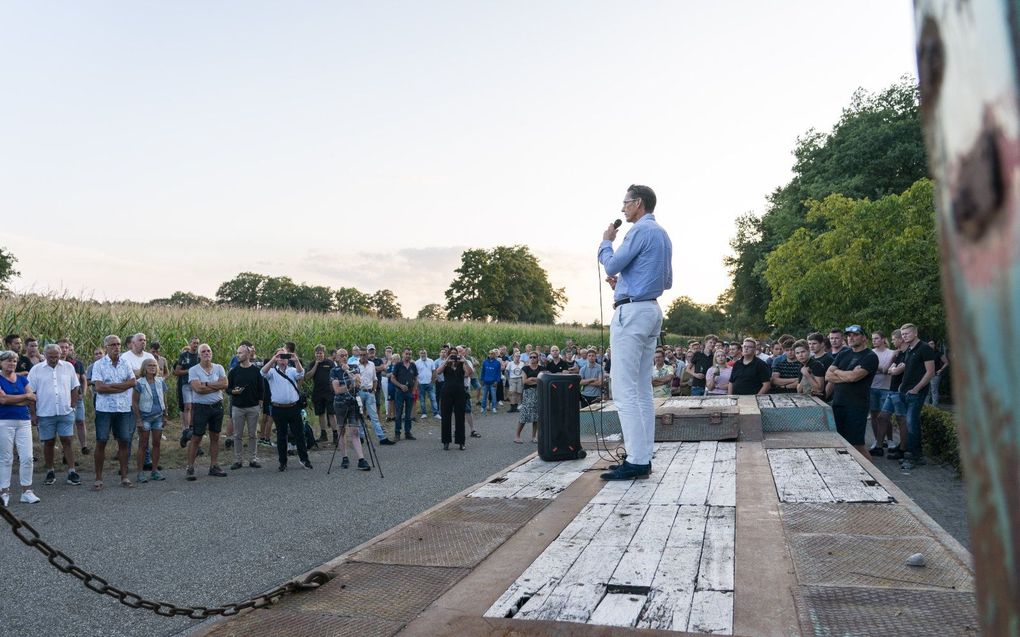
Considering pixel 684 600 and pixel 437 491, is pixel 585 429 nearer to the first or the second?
pixel 437 491

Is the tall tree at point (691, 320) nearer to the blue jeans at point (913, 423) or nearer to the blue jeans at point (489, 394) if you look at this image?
the blue jeans at point (489, 394)

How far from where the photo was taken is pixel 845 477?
4.78 metres

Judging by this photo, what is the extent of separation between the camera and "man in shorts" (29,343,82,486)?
1059cm

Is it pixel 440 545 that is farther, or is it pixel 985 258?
pixel 440 545

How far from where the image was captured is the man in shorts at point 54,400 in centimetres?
1059

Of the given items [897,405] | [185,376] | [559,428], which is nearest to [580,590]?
[559,428]

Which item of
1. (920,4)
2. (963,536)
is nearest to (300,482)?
(963,536)

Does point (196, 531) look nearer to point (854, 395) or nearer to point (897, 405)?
point (854, 395)

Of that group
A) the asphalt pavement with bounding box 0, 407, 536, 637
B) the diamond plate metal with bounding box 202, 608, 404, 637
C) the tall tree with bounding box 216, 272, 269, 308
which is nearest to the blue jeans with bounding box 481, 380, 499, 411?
the asphalt pavement with bounding box 0, 407, 536, 637

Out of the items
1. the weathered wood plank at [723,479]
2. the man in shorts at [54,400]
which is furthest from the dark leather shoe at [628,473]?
the man in shorts at [54,400]

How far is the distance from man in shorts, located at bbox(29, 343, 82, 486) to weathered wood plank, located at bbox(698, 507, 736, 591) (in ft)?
33.3

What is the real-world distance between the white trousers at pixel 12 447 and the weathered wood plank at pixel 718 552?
29.8 feet

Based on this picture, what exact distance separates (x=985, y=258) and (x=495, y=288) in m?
85.6

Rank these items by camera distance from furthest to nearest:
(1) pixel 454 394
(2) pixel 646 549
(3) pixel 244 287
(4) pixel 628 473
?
(3) pixel 244 287
(1) pixel 454 394
(4) pixel 628 473
(2) pixel 646 549
